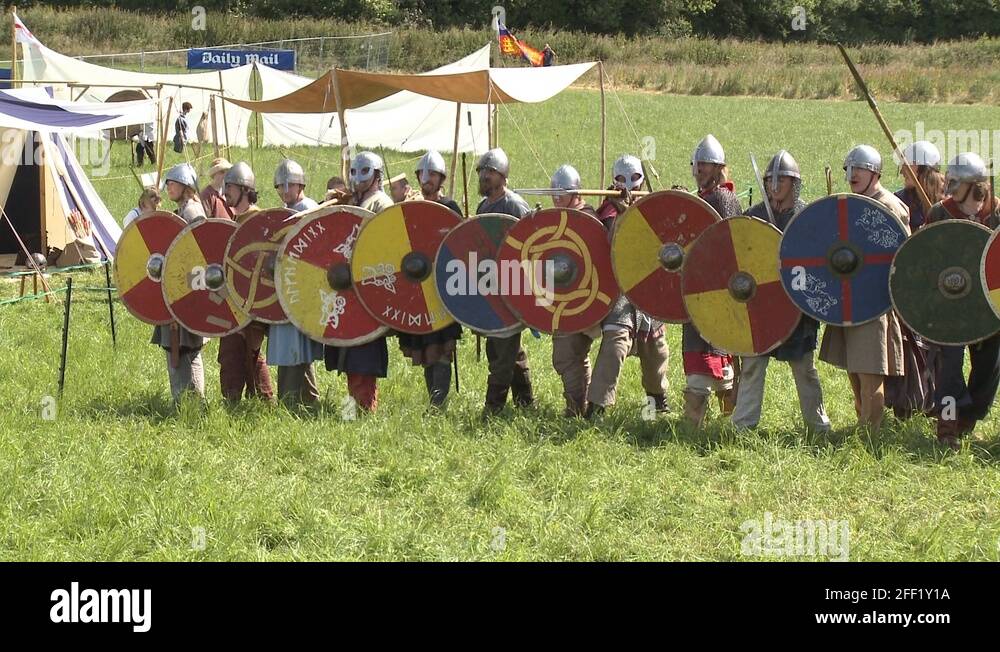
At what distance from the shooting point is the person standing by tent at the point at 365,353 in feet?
23.2

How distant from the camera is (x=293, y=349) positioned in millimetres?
7105

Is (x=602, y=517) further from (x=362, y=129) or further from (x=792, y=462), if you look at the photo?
(x=362, y=129)

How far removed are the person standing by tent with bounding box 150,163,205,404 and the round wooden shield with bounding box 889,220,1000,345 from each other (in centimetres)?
371

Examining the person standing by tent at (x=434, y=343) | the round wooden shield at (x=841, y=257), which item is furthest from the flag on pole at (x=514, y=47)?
the round wooden shield at (x=841, y=257)

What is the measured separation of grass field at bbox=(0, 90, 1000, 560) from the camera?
5.13 meters

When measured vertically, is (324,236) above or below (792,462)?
above

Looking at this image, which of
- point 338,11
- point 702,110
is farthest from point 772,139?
point 338,11

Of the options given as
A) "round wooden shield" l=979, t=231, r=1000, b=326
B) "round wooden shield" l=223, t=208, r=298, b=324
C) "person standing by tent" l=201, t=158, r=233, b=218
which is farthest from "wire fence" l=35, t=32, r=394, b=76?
"round wooden shield" l=979, t=231, r=1000, b=326

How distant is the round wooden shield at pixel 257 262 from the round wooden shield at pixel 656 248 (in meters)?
1.80

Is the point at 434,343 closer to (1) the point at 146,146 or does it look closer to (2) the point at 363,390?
(2) the point at 363,390

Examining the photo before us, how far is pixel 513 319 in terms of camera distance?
6.79 meters

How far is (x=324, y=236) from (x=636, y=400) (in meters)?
2.07

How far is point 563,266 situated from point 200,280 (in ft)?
6.63

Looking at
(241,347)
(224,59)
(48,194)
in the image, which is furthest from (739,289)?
Answer: (224,59)
